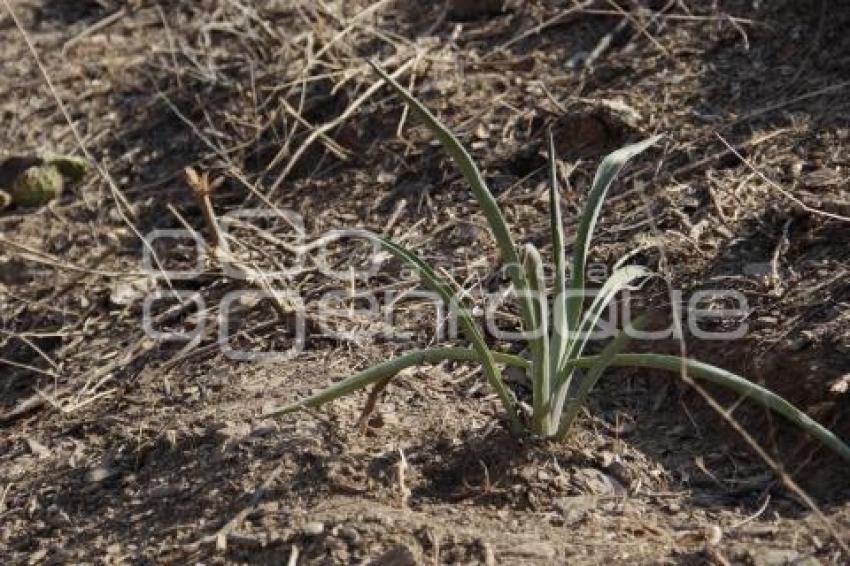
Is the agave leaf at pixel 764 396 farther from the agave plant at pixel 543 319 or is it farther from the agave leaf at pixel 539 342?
the agave leaf at pixel 539 342

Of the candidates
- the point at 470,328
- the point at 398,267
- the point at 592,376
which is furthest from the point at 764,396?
the point at 398,267

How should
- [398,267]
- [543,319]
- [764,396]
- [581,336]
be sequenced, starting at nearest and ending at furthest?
1. [764,396]
2. [543,319]
3. [581,336]
4. [398,267]

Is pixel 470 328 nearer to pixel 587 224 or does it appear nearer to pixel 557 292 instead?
pixel 557 292

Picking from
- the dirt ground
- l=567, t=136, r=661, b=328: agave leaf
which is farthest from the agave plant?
the dirt ground

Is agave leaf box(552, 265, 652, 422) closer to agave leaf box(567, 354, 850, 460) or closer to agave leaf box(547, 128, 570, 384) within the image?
agave leaf box(547, 128, 570, 384)

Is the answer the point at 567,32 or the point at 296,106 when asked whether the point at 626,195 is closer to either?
the point at 567,32

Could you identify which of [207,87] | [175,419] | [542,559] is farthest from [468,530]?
[207,87]

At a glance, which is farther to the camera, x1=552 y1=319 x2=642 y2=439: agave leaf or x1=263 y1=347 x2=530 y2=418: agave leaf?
x1=263 y1=347 x2=530 y2=418: agave leaf
